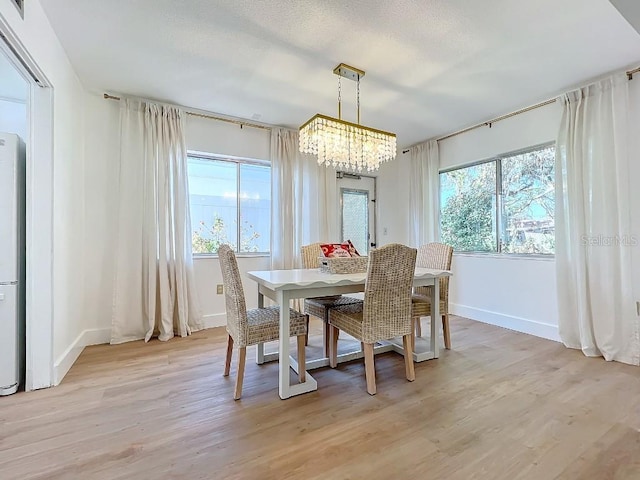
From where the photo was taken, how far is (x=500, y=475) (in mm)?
1320

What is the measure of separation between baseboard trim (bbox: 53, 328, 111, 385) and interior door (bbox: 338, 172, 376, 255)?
3.18 m

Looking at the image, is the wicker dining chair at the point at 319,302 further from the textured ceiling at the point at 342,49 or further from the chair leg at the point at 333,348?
the textured ceiling at the point at 342,49

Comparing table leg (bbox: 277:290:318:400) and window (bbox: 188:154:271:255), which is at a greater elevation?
window (bbox: 188:154:271:255)

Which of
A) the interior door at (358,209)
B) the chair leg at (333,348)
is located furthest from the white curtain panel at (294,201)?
the chair leg at (333,348)

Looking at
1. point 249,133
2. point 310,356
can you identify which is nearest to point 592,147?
point 310,356

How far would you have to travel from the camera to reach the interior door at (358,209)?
185 inches

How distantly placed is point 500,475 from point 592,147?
114 inches

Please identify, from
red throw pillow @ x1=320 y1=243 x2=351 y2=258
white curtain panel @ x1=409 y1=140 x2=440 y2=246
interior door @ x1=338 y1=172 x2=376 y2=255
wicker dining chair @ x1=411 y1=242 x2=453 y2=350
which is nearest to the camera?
red throw pillow @ x1=320 y1=243 x2=351 y2=258

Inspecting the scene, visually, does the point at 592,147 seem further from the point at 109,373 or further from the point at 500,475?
the point at 109,373

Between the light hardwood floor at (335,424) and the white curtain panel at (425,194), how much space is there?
219 cm

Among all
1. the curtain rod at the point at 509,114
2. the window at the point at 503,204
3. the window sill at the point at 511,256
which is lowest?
the window sill at the point at 511,256

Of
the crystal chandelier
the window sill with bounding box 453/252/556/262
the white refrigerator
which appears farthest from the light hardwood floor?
the crystal chandelier

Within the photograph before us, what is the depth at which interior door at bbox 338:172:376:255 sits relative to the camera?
4.70m

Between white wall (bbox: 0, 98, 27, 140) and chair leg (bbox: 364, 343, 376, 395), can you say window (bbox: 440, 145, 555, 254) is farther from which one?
white wall (bbox: 0, 98, 27, 140)
